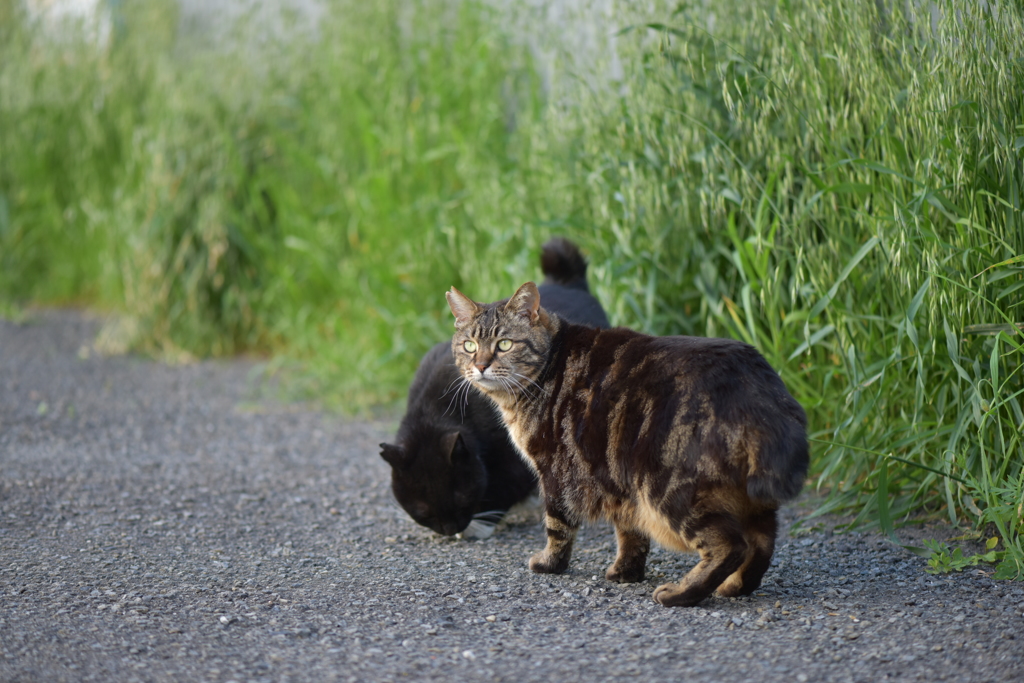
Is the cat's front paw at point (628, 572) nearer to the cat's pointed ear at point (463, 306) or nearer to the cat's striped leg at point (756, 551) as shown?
the cat's striped leg at point (756, 551)

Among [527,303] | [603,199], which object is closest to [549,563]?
[527,303]

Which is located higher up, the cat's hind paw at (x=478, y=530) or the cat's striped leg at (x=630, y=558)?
the cat's striped leg at (x=630, y=558)

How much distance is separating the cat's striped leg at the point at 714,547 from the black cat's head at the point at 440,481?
958 mm

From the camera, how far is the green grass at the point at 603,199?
2.83 m

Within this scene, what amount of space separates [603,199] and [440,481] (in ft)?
4.90

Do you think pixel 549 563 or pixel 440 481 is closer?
pixel 549 563

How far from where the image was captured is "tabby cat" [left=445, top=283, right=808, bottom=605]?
2.39m

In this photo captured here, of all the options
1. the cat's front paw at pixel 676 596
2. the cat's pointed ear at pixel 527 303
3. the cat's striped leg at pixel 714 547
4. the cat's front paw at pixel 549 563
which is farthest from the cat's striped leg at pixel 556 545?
the cat's pointed ear at pixel 527 303

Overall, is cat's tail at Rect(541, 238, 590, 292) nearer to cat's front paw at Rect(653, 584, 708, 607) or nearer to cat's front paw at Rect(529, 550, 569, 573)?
cat's front paw at Rect(529, 550, 569, 573)

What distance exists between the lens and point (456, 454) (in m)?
3.17

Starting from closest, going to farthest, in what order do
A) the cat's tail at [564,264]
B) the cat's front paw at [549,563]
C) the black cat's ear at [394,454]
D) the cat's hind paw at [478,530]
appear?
the cat's front paw at [549,563] < the black cat's ear at [394,454] < the cat's hind paw at [478,530] < the cat's tail at [564,264]

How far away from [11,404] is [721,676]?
14.6 feet

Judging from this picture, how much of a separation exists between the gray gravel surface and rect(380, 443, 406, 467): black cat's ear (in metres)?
0.29

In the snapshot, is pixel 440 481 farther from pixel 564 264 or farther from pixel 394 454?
pixel 564 264
